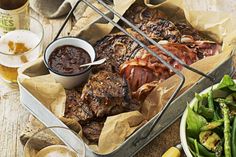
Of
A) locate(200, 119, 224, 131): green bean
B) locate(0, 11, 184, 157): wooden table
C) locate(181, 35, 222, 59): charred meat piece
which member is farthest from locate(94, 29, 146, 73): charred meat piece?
locate(200, 119, 224, 131): green bean

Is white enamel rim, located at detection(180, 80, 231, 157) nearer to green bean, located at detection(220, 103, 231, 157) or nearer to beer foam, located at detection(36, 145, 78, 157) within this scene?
Answer: green bean, located at detection(220, 103, 231, 157)

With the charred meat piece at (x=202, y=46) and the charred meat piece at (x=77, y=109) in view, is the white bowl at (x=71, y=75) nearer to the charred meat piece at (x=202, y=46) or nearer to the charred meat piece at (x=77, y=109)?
the charred meat piece at (x=77, y=109)

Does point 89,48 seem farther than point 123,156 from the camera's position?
Yes

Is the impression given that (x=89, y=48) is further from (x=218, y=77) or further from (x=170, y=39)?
(x=218, y=77)

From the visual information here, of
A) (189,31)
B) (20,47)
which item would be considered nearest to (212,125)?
(189,31)

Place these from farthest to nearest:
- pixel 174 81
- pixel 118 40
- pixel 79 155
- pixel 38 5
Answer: pixel 38 5 → pixel 118 40 → pixel 174 81 → pixel 79 155

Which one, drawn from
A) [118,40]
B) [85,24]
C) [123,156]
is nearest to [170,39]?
[118,40]
